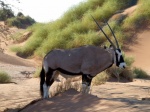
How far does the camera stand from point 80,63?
802 centimetres

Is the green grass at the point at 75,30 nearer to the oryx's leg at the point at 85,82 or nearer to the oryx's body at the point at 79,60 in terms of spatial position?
the oryx's body at the point at 79,60

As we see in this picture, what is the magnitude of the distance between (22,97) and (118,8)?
19422mm

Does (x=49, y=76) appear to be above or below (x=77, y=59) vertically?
below

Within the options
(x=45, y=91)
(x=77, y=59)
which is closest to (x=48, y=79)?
(x=45, y=91)

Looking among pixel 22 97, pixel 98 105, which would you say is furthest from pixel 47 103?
pixel 22 97

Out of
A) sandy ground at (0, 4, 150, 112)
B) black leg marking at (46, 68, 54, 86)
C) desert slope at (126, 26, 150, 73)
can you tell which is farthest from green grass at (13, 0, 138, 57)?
black leg marking at (46, 68, 54, 86)

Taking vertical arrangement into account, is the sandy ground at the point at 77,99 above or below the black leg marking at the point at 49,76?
below

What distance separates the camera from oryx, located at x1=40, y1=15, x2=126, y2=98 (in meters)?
7.94

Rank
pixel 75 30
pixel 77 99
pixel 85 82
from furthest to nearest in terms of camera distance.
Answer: pixel 75 30
pixel 85 82
pixel 77 99

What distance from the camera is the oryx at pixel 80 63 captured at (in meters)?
7.94

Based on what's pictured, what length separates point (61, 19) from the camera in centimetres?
2952

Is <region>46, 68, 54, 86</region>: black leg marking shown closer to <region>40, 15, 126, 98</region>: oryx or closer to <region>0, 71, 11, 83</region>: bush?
<region>40, 15, 126, 98</region>: oryx

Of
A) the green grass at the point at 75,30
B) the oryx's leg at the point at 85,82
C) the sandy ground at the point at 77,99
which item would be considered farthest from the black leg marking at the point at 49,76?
the green grass at the point at 75,30

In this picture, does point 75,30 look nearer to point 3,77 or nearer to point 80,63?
point 3,77
